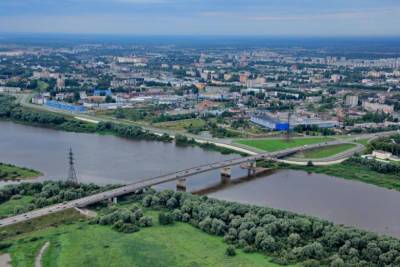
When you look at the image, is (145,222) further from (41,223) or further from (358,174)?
(358,174)

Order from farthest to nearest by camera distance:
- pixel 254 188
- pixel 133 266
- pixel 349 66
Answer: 1. pixel 349 66
2. pixel 254 188
3. pixel 133 266

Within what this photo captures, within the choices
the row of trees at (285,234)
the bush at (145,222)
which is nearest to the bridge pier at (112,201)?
the row of trees at (285,234)

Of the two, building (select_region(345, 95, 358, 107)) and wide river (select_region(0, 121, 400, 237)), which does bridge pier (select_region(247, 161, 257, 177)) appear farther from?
building (select_region(345, 95, 358, 107))

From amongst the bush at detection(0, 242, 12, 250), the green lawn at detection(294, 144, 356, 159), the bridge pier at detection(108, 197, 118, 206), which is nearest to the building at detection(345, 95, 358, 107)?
the green lawn at detection(294, 144, 356, 159)

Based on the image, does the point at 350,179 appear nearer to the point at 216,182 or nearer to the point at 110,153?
the point at 216,182

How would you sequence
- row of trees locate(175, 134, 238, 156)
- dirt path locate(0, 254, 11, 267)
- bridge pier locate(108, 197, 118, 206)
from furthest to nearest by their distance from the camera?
row of trees locate(175, 134, 238, 156) < bridge pier locate(108, 197, 118, 206) < dirt path locate(0, 254, 11, 267)

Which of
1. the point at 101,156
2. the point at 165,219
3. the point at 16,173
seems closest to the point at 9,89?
the point at 101,156

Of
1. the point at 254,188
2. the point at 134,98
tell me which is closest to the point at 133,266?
the point at 254,188
